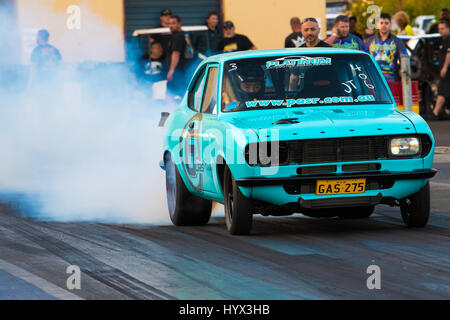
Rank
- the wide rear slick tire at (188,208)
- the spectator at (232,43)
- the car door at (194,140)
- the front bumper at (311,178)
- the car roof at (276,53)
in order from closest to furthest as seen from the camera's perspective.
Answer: the front bumper at (311,178) < the car door at (194,140) < the car roof at (276,53) < the wide rear slick tire at (188,208) < the spectator at (232,43)

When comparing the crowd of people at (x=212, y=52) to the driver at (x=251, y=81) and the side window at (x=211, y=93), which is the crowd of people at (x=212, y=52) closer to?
the side window at (x=211, y=93)

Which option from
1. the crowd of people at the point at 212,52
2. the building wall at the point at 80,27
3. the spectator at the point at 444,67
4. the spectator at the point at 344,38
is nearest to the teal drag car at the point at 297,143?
the spectator at the point at 344,38

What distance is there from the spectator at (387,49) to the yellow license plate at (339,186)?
27.1ft

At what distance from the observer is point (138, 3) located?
2875 centimetres

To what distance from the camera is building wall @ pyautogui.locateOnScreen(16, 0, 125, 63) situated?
25.9 metres

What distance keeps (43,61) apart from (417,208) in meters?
12.6

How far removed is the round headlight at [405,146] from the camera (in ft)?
29.5

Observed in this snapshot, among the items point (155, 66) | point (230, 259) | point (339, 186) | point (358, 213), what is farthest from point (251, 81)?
point (155, 66)

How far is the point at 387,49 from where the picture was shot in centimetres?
1705

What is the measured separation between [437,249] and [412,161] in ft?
2.99

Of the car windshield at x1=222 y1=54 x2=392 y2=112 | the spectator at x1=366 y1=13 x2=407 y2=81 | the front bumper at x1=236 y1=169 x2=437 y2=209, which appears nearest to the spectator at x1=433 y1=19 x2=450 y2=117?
the spectator at x1=366 y1=13 x2=407 y2=81
